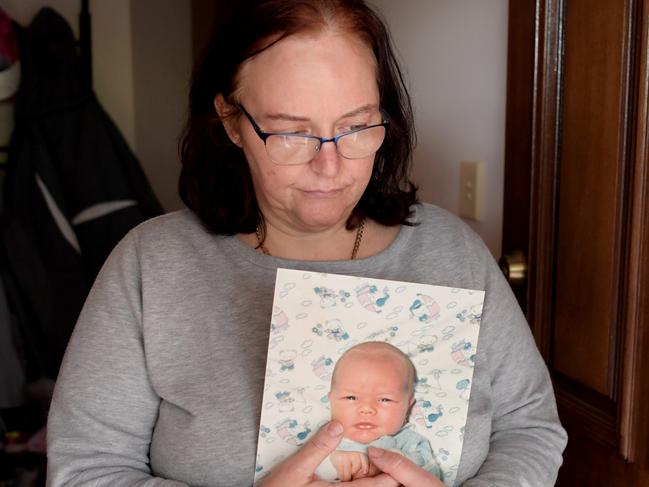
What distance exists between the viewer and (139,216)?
95.9 inches

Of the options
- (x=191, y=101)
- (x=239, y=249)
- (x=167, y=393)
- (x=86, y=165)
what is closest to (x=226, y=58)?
(x=191, y=101)

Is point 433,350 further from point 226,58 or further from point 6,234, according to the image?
point 6,234

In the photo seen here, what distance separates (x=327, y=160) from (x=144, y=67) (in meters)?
1.98

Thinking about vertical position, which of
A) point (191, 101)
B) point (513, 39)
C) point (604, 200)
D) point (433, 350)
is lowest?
point (433, 350)

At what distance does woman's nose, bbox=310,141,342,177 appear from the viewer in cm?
97

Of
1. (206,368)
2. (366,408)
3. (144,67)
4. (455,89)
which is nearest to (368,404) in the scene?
(366,408)

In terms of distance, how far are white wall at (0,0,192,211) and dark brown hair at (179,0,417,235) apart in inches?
63.7

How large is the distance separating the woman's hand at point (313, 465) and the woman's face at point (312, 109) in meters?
0.30

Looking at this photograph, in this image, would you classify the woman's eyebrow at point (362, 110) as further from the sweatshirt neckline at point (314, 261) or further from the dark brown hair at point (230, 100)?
the sweatshirt neckline at point (314, 261)

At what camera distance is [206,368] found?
1019 mm

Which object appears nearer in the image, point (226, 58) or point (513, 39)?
point (226, 58)

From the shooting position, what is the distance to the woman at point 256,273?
38.4 inches

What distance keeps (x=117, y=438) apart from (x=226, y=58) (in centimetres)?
54

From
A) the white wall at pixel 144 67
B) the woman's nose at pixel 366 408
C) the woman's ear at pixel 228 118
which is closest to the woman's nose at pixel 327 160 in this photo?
the woman's ear at pixel 228 118
